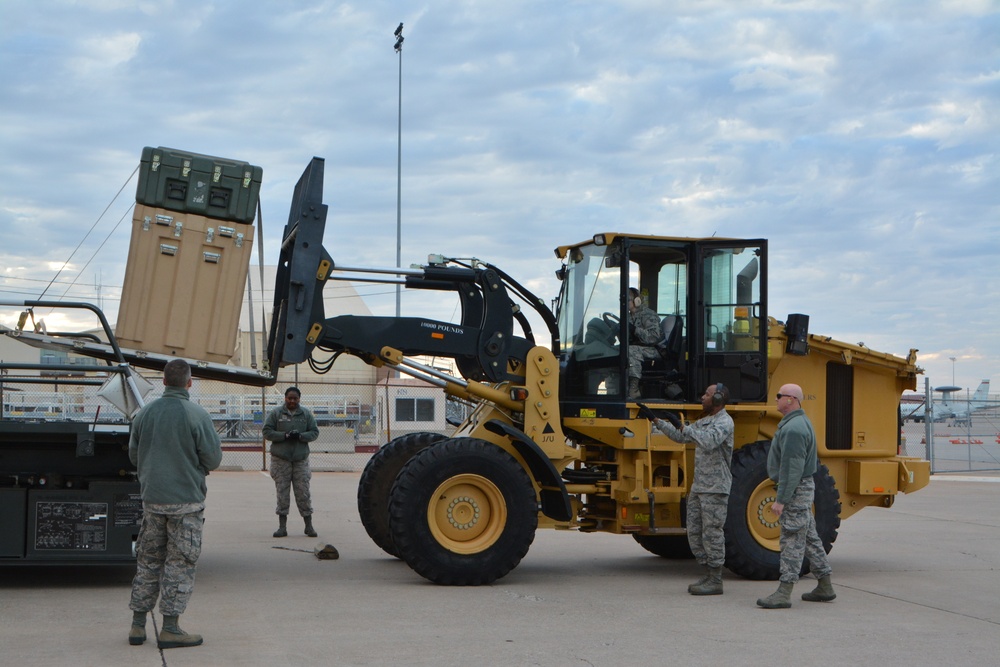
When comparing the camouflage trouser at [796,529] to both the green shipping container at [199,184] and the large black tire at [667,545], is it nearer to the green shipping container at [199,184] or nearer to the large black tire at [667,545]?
the large black tire at [667,545]

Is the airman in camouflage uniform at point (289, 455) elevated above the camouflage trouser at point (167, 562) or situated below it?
above

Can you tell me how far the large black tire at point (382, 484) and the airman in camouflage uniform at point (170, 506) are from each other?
4.06 m

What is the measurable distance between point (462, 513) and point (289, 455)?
4.12 m

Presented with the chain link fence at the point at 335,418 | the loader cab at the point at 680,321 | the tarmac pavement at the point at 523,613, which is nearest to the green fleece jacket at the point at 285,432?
the tarmac pavement at the point at 523,613

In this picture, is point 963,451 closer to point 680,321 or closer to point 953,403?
point 953,403

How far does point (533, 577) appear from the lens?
33.7 feet

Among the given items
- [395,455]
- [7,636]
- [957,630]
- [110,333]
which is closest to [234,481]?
[395,455]

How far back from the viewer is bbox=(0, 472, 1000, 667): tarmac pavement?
6.84 meters

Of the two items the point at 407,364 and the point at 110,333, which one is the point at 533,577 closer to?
the point at 407,364

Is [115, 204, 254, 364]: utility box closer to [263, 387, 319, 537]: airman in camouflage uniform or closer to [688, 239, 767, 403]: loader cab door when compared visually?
[263, 387, 319, 537]: airman in camouflage uniform

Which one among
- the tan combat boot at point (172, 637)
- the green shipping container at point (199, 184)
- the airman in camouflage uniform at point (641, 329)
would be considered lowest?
the tan combat boot at point (172, 637)

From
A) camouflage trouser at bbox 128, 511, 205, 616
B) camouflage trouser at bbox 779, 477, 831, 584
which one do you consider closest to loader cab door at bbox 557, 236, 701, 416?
camouflage trouser at bbox 779, 477, 831, 584

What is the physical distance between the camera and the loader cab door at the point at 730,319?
10586 millimetres

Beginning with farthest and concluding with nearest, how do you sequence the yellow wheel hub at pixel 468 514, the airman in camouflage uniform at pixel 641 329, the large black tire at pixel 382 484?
the large black tire at pixel 382 484 < the airman in camouflage uniform at pixel 641 329 < the yellow wheel hub at pixel 468 514
